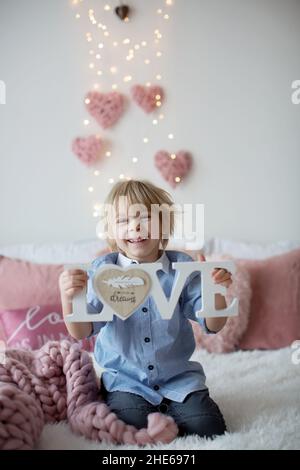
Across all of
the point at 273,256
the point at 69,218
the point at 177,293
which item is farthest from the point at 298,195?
the point at 177,293

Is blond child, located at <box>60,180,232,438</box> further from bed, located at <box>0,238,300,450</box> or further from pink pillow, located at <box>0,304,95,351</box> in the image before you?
pink pillow, located at <box>0,304,95,351</box>

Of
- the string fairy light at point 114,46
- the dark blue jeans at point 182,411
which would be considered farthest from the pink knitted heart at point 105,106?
A: the dark blue jeans at point 182,411

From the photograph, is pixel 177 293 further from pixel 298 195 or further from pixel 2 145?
pixel 2 145

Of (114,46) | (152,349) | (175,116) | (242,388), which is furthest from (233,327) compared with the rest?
(114,46)

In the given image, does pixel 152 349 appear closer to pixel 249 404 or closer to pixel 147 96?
pixel 249 404

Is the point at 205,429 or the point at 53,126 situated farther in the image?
the point at 53,126

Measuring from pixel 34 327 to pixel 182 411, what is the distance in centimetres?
59

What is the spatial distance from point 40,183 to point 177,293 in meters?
1.03

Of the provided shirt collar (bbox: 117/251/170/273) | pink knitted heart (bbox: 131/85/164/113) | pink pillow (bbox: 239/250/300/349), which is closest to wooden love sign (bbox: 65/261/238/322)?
shirt collar (bbox: 117/251/170/273)

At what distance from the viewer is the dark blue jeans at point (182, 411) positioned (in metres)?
0.89

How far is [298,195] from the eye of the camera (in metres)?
1.73

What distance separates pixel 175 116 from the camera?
5.61ft

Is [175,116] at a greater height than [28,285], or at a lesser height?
greater

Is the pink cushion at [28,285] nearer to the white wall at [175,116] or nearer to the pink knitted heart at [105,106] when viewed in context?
the white wall at [175,116]
